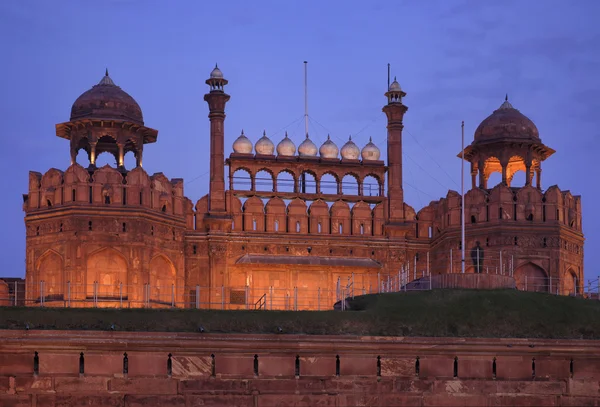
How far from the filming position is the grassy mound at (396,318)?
4503 centimetres

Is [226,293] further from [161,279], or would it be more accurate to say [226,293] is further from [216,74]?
[216,74]

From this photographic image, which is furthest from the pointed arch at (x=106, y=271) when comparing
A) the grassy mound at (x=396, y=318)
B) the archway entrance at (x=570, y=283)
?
the archway entrance at (x=570, y=283)

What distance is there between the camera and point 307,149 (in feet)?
218

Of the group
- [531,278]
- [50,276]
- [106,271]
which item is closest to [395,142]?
[531,278]

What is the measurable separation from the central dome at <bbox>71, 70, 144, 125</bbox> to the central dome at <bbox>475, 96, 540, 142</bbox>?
18.3 meters

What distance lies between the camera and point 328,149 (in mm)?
66688

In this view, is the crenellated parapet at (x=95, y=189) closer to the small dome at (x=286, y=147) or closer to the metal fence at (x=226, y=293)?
the metal fence at (x=226, y=293)

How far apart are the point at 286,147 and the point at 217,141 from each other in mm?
4413

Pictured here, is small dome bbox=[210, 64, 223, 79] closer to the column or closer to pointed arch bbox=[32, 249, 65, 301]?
the column

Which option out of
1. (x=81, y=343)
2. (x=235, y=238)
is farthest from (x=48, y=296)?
(x=81, y=343)

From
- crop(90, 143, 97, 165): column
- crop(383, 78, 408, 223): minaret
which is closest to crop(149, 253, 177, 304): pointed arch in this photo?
crop(90, 143, 97, 165): column

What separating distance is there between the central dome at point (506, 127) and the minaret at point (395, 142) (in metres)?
4.25

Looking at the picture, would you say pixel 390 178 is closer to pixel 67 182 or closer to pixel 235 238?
pixel 235 238

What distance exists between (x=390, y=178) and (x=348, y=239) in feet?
14.9
